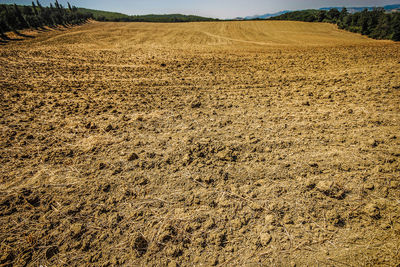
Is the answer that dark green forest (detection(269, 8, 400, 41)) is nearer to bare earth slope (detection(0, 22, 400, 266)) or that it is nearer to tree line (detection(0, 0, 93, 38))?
bare earth slope (detection(0, 22, 400, 266))

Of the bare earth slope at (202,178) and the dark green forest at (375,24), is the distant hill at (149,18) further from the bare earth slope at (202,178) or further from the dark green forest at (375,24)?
the bare earth slope at (202,178)

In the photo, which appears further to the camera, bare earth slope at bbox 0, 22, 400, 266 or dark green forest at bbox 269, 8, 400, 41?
dark green forest at bbox 269, 8, 400, 41

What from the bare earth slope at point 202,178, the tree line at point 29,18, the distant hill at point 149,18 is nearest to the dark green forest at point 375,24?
the bare earth slope at point 202,178

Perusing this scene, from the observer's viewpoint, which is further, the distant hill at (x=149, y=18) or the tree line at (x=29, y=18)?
the distant hill at (x=149, y=18)

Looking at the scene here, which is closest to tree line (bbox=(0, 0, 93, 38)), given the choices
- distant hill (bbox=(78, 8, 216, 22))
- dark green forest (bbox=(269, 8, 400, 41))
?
distant hill (bbox=(78, 8, 216, 22))

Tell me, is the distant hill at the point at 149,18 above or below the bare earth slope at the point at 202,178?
above

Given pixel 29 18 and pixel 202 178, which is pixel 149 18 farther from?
pixel 202 178

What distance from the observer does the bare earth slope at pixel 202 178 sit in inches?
90.7

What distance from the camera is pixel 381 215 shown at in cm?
254

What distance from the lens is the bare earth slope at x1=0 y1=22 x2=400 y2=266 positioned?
7.55ft

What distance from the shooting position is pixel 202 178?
319 centimetres

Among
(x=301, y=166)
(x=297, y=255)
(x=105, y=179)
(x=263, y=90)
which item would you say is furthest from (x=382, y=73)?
(x=105, y=179)

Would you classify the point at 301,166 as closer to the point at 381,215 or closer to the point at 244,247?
the point at 381,215

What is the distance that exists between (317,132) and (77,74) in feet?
34.0
